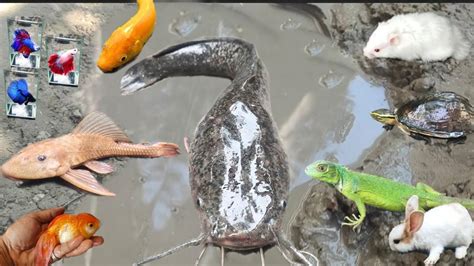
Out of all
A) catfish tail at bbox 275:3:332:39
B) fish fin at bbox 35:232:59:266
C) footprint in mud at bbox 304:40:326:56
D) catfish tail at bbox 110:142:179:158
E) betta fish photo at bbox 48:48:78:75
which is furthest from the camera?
catfish tail at bbox 275:3:332:39

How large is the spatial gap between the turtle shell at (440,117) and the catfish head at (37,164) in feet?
5.55

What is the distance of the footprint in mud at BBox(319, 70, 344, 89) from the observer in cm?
339

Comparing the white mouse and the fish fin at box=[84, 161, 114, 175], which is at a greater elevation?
the white mouse

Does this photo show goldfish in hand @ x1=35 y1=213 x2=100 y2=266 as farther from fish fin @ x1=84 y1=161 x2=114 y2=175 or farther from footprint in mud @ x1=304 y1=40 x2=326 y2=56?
footprint in mud @ x1=304 y1=40 x2=326 y2=56

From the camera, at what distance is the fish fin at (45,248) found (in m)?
2.75

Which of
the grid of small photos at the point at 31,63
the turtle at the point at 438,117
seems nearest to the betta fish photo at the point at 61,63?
the grid of small photos at the point at 31,63

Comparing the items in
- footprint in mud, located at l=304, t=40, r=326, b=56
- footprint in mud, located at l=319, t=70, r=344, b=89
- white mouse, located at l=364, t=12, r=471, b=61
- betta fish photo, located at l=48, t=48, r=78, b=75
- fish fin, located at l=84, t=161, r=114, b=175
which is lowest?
fish fin, located at l=84, t=161, r=114, b=175

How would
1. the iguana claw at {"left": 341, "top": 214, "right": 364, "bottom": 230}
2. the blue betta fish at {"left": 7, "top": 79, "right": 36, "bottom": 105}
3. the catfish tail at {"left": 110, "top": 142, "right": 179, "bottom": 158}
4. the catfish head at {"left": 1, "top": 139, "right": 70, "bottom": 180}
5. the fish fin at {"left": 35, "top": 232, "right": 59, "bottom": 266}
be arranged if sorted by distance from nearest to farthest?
1. the fish fin at {"left": 35, "top": 232, "right": 59, "bottom": 266}
2. the iguana claw at {"left": 341, "top": 214, "right": 364, "bottom": 230}
3. the catfish head at {"left": 1, "top": 139, "right": 70, "bottom": 180}
4. the catfish tail at {"left": 110, "top": 142, "right": 179, "bottom": 158}
5. the blue betta fish at {"left": 7, "top": 79, "right": 36, "bottom": 105}

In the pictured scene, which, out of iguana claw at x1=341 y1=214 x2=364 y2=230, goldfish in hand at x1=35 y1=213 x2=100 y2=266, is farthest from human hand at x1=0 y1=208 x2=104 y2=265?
iguana claw at x1=341 y1=214 x2=364 y2=230

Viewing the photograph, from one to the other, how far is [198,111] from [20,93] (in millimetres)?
911

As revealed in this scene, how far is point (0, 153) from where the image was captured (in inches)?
122

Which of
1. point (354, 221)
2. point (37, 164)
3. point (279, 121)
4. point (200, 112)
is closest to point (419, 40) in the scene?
point (279, 121)

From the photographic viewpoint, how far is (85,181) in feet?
9.82

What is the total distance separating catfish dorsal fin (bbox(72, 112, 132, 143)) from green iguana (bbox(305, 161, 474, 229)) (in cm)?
97
